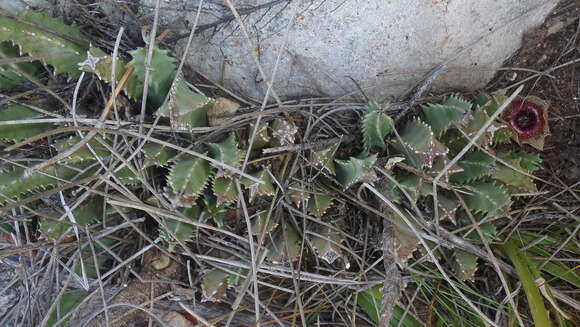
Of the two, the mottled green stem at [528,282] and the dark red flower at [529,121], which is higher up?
the dark red flower at [529,121]

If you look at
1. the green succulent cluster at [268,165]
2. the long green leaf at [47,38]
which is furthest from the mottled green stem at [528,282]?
the long green leaf at [47,38]

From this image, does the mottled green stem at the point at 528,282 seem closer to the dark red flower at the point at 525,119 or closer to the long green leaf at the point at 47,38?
the dark red flower at the point at 525,119

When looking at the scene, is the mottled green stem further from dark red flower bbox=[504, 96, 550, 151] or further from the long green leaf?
the long green leaf

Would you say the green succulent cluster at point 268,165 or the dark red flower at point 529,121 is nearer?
the green succulent cluster at point 268,165

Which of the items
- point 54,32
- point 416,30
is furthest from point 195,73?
point 416,30

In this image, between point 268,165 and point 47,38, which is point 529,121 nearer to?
point 268,165

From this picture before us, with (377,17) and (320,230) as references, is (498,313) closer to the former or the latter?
(320,230)

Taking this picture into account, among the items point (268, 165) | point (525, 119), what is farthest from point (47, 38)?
point (525, 119)

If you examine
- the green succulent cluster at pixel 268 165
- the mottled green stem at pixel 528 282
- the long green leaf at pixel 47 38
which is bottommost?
the mottled green stem at pixel 528 282

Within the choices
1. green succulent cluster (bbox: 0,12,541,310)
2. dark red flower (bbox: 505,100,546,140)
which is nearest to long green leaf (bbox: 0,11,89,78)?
green succulent cluster (bbox: 0,12,541,310)
